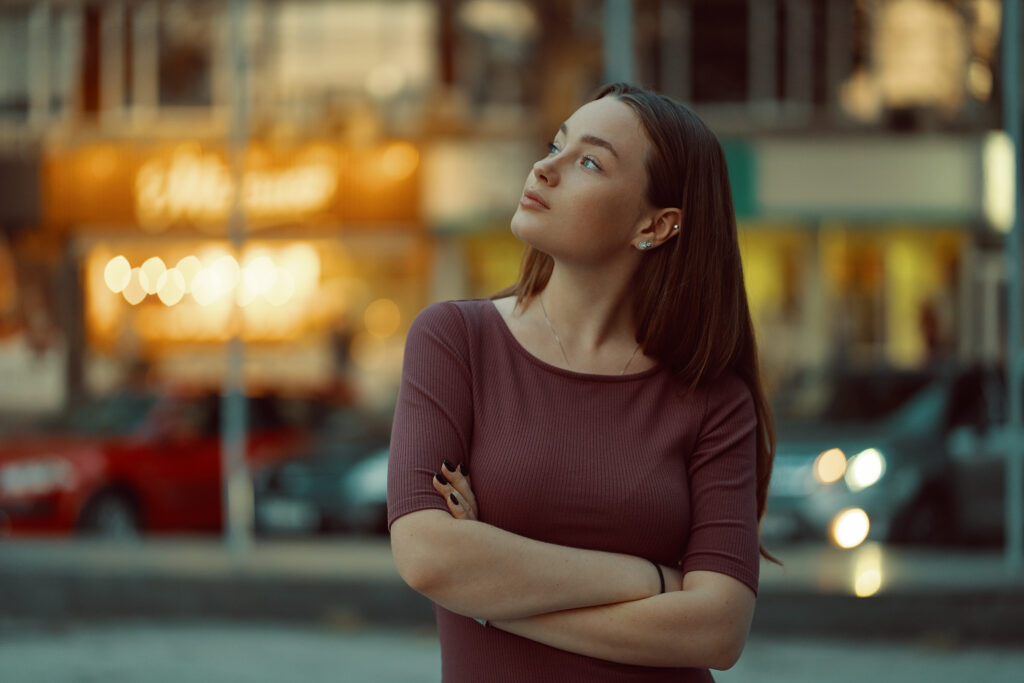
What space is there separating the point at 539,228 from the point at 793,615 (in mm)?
5682

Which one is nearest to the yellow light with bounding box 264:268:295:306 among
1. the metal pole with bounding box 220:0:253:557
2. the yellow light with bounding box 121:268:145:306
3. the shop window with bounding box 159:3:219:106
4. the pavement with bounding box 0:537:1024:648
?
the yellow light with bounding box 121:268:145:306

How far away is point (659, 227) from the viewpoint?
2.38 metres

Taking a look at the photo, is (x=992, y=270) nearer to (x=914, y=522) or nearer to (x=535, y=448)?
(x=914, y=522)

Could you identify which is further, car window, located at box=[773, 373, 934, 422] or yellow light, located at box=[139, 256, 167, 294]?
yellow light, located at box=[139, 256, 167, 294]

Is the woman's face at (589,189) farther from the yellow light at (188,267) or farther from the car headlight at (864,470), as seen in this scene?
the yellow light at (188,267)

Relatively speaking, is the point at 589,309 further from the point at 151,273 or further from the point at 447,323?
the point at 151,273

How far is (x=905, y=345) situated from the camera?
22906 millimetres

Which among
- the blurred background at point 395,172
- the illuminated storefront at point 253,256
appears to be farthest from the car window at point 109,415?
the illuminated storefront at point 253,256

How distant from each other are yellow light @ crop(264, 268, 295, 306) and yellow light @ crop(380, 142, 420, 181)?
2743 millimetres

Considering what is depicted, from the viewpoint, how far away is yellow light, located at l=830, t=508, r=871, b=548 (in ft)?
34.2

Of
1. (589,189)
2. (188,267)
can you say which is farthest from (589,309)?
(188,267)

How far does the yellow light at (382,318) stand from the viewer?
23281mm

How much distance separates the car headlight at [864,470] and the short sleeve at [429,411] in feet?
28.5

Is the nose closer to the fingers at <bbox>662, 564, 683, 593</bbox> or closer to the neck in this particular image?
the neck
